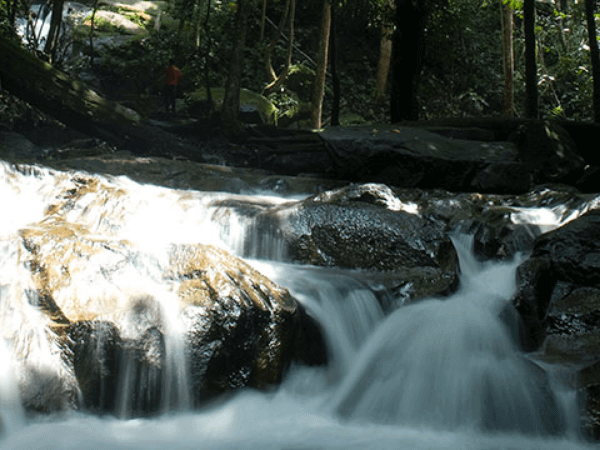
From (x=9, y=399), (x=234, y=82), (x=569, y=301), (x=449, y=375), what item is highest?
(x=234, y=82)

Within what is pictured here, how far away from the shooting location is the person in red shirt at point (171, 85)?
54.4 ft

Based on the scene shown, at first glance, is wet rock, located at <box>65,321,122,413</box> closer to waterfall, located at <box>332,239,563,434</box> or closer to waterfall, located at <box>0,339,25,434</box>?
waterfall, located at <box>0,339,25,434</box>

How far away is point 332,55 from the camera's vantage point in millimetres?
15914

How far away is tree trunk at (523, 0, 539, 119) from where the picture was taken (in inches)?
467

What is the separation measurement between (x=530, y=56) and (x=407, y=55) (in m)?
2.34

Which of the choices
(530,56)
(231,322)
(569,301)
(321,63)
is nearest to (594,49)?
(530,56)

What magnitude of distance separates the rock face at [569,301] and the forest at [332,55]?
7.10 meters

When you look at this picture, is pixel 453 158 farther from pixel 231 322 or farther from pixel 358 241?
pixel 231 322

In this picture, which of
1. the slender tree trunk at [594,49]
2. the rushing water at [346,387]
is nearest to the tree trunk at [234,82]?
the slender tree trunk at [594,49]

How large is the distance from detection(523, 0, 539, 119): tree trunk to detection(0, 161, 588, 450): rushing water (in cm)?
→ 687

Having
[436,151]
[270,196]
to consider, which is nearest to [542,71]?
[436,151]

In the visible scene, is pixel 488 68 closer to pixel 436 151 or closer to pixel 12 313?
pixel 436 151

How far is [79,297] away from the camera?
4793 millimetres

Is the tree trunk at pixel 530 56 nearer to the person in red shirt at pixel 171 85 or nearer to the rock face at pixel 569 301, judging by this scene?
the rock face at pixel 569 301
